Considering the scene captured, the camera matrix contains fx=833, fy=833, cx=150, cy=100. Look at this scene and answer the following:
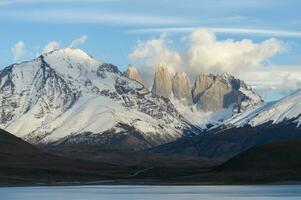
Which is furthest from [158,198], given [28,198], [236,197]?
[28,198]

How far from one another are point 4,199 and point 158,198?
1146 inches

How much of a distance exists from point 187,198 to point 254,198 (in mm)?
12223

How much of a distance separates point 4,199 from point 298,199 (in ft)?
180

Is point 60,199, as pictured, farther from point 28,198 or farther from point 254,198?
point 254,198

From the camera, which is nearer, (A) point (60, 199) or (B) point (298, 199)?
(B) point (298, 199)

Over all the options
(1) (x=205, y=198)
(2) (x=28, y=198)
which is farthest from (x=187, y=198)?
(2) (x=28, y=198)

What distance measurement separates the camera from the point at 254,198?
149000 mm

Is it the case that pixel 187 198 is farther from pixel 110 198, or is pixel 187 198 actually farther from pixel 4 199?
pixel 4 199

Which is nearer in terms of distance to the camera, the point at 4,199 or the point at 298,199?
the point at 298,199

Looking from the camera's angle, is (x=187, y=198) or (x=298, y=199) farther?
(x=187, y=198)

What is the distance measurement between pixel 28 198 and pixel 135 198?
21099 mm

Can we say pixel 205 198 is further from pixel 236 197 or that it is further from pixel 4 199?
pixel 4 199

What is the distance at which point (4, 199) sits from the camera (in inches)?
6166

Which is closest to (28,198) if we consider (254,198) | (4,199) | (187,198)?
(4,199)
